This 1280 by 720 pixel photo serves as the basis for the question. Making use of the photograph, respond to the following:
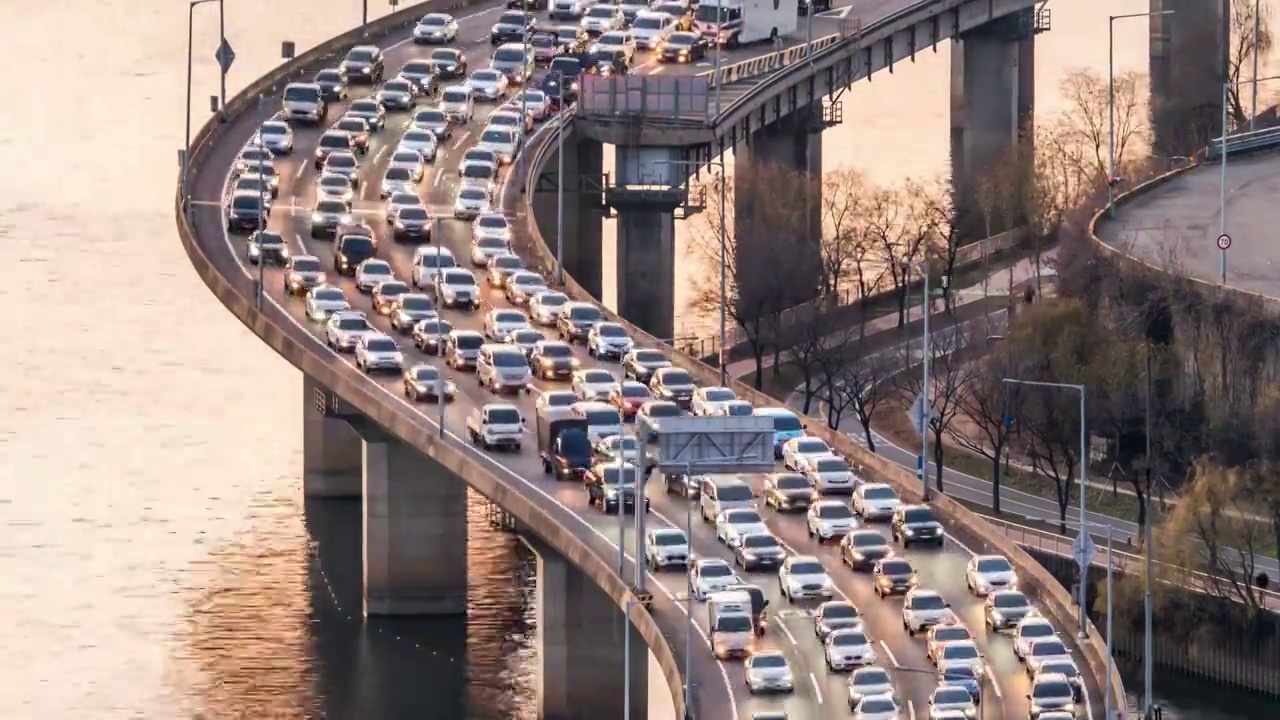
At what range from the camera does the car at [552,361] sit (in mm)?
122250

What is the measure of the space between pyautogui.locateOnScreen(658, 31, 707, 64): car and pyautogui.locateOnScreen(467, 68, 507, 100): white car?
857 cm

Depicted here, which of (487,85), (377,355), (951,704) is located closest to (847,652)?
(951,704)

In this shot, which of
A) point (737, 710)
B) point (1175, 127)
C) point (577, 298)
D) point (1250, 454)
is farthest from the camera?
point (1175, 127)

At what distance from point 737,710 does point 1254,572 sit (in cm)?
3042

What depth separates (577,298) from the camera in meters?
135

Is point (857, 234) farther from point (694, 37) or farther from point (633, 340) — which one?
point (633, 340)

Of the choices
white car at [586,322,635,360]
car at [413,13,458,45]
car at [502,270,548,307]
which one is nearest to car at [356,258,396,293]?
car at [502,270,548,307]

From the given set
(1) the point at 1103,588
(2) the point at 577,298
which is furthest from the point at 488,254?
(1) the point at 1103,588

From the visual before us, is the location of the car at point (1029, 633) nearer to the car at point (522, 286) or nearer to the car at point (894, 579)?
the car at point (894, 579)

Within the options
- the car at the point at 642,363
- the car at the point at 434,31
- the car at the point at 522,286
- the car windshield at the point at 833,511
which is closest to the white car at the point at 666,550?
the car windshield at the point at 833,511

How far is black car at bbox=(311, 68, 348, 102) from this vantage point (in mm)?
164750

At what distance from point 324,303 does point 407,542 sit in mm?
8783

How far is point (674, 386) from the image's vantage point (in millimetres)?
118312

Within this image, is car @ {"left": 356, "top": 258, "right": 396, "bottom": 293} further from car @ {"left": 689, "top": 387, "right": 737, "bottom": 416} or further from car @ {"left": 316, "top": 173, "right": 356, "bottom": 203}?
car @ {"left": 689, "top": 387, "right": 737, "bottom": 416}
